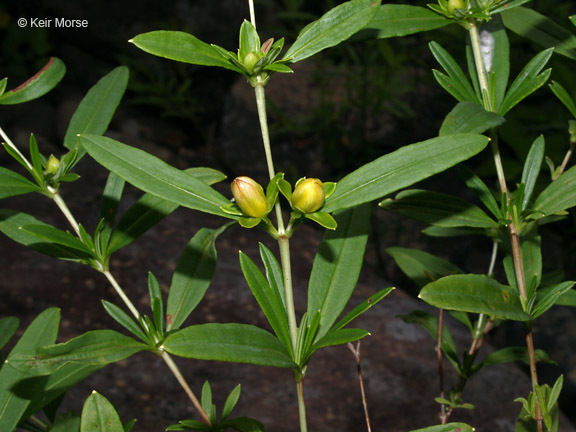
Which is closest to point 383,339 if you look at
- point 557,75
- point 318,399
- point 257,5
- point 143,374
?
point 318,399

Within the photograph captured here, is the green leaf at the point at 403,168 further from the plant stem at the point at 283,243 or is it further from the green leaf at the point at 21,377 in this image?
the green leaf at the point at 21,377

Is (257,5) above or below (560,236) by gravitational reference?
above

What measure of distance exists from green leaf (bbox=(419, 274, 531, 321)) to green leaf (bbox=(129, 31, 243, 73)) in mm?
311

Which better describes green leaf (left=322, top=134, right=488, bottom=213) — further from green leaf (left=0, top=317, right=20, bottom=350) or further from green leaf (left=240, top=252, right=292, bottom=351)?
green leaf (left=0, top=317, right=20, bottom=350)

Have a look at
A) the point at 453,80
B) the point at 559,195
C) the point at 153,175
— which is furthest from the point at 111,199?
the point at 559,195

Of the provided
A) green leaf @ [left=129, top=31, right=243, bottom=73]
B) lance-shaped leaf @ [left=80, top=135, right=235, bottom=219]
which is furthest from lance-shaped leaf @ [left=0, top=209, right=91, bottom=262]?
green leaf @ [left=129, top=31, right=243, bottom=73]

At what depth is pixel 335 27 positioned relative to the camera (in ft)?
2.33

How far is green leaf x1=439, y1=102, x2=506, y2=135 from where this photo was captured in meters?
0.69

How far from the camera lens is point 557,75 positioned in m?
1.68

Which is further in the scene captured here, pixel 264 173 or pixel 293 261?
pixel 264 173

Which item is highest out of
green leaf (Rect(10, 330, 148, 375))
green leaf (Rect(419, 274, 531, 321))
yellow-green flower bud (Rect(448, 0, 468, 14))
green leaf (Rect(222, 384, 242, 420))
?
yellow-green flower bud (Rect(448, 0, 468, 14))

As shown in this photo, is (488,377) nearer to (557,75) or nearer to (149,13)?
(557,75)

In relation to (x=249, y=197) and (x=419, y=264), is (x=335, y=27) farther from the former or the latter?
(x=419, y=264)

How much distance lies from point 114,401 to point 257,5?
2705 mm
